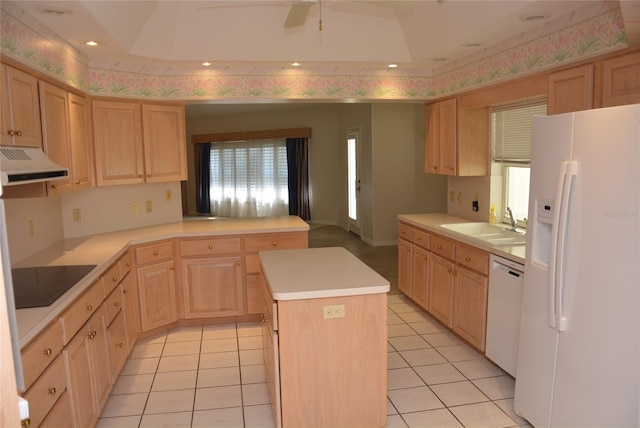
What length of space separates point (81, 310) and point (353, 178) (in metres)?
6.96

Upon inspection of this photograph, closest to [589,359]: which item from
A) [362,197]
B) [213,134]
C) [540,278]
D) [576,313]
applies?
[576,313]

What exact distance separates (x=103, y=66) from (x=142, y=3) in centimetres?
96

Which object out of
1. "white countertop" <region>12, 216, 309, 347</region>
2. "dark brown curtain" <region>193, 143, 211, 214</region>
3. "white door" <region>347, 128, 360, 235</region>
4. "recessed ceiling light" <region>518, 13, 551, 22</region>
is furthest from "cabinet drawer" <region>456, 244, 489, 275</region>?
"dark brown curtain" <region>193, 143, 211, 214</region>

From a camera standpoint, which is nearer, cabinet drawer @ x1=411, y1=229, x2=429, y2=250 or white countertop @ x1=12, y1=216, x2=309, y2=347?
white countertop @ x1=12, y1=216, x2=309, y2=347

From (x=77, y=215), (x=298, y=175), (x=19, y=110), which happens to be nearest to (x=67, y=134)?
(x=19, y=110)

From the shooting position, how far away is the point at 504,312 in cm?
322

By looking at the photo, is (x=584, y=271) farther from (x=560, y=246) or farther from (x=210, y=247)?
(x=210, y=247)

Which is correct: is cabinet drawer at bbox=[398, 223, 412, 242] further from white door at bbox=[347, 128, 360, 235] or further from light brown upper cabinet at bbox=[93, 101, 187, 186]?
white door at bbox=[347, 128, 360, 235]

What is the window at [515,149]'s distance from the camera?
401 centimetres

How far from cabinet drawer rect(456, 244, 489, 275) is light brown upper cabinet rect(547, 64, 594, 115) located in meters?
1.10

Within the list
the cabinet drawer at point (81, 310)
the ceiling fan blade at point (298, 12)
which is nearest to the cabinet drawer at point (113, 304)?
the cabinet drawer at point (81, 310)

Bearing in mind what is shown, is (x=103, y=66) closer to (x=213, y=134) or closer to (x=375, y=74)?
(x=375, y=74)

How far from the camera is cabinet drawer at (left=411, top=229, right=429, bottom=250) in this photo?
4.44 metres

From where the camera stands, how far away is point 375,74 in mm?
4707
